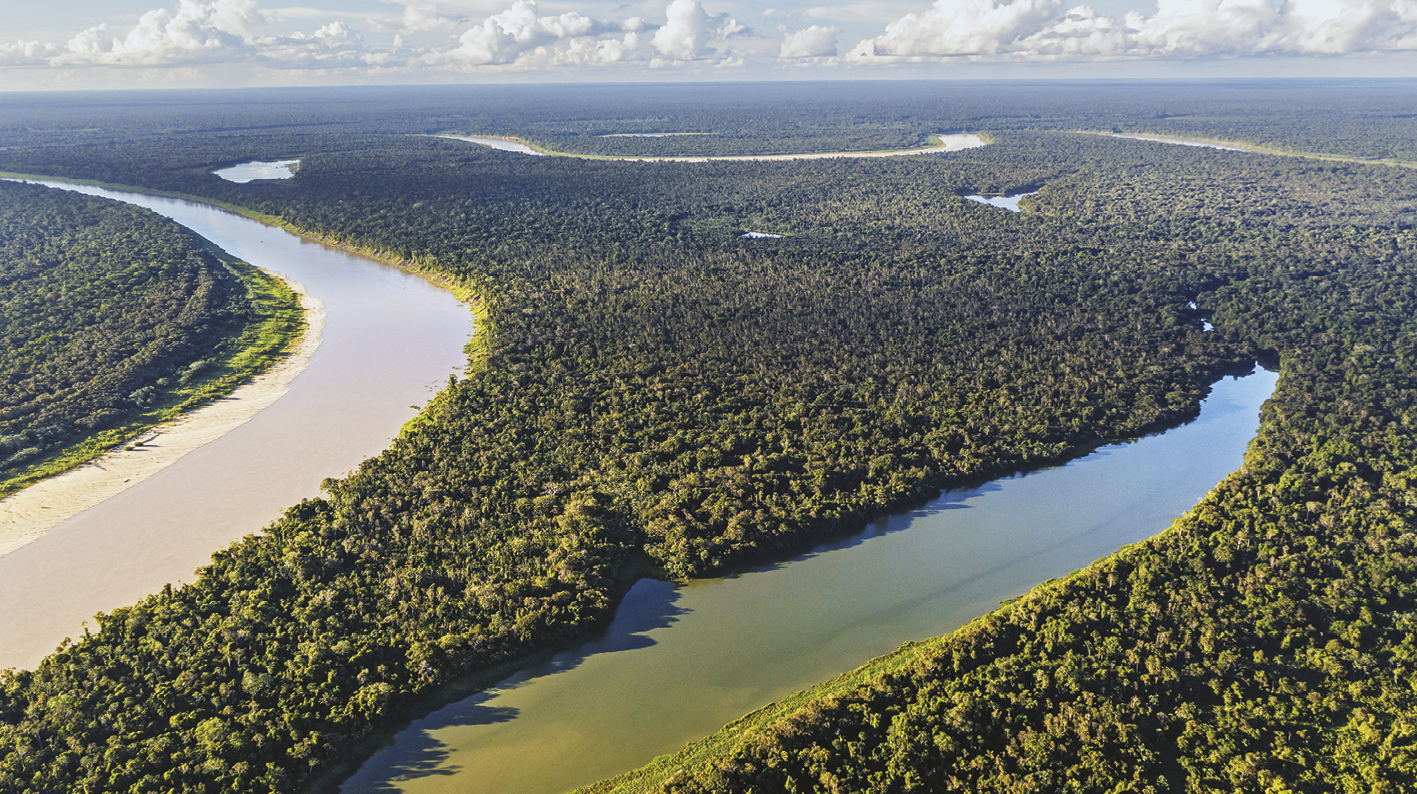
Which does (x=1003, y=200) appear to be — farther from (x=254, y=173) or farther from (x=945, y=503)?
(x=254, y=173)

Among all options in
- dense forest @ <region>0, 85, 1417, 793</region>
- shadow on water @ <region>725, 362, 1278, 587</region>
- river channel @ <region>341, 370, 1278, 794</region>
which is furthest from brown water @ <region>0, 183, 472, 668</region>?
shadow on water @ <region>725, 362, 1278, 587</region>

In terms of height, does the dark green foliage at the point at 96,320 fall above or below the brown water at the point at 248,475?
above

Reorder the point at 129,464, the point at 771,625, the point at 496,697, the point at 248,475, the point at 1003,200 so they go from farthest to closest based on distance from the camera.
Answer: the point at 1003,200 → the point at 129,464 → the point at 248,475 → the point at 771,625 → the point at 496,697

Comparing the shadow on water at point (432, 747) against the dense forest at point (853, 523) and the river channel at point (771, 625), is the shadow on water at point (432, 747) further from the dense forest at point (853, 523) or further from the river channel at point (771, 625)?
the dense forest at point (853, 523)

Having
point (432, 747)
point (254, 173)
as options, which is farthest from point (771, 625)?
point (254, 173)

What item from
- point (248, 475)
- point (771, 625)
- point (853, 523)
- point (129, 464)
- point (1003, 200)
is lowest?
point (771, 625)

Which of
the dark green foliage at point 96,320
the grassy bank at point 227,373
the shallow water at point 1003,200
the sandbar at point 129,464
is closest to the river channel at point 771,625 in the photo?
the sandbar at point 129,464

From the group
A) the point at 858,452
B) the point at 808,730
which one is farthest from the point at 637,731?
the point at 858,452
